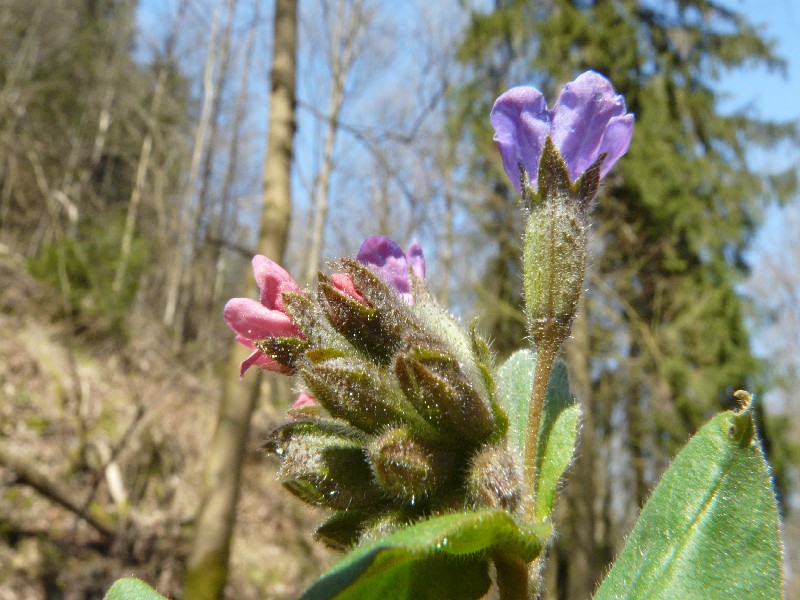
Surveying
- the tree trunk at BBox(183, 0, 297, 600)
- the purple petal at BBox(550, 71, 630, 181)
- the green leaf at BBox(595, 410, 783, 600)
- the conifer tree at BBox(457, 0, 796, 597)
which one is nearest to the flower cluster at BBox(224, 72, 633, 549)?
the purple petal at BBox(550, 71, 630, 181)

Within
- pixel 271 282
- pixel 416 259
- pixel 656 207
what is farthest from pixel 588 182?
pixel 656 207

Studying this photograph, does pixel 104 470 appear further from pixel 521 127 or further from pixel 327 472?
pixel 521 127

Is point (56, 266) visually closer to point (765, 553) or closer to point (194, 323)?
point (194, 323)

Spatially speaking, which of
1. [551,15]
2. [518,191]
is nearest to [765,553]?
[518,191]

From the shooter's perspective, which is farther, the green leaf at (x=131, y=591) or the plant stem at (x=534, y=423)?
the plant stem at (x=534, y=423)

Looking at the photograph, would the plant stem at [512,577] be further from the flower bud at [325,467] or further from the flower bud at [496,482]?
the flower bud at [325,467]

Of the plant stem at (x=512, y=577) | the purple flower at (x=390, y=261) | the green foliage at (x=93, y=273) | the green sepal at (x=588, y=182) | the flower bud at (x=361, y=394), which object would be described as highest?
the green foliage at (x=93, y=273)

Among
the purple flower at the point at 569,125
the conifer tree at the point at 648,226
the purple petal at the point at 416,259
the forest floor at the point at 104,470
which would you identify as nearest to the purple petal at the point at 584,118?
the purple flower at the point at 569,125
